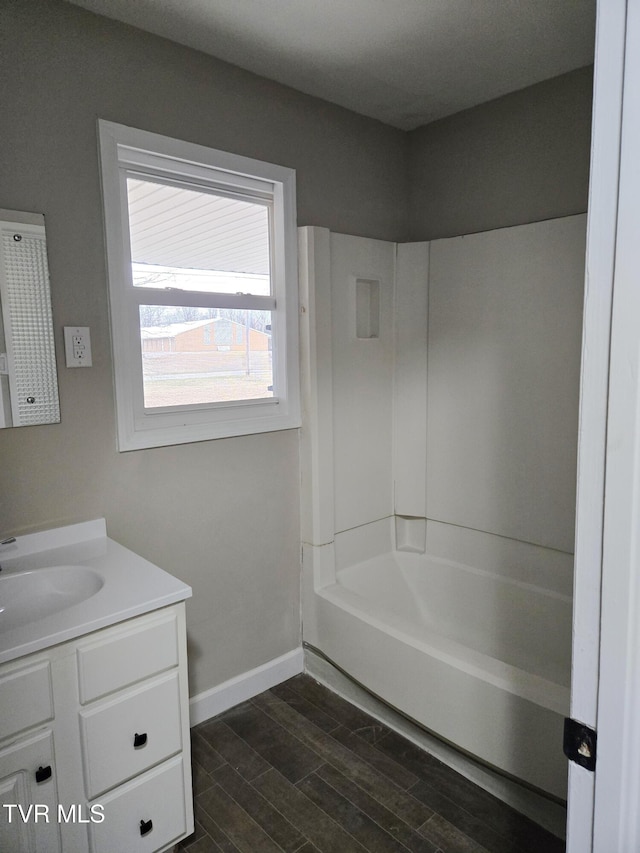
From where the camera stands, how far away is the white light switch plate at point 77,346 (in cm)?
189

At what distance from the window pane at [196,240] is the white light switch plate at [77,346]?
1.00 feet

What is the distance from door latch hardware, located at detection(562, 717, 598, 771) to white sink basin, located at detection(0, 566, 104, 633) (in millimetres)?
1290

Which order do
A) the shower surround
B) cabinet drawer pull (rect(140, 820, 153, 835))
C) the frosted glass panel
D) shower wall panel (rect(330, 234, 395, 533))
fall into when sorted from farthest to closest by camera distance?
shower wall panel (rect(330, 234, 395, 533)) < the shower surround < the frosted glass panel < cabinet drawer pull (rect(140, 820, 153, 835))

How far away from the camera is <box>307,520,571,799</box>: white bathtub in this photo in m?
1.81

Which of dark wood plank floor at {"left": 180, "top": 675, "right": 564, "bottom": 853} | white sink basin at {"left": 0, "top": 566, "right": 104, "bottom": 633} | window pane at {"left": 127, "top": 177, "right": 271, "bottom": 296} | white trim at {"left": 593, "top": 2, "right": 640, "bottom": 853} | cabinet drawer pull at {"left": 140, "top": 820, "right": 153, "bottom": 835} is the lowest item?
dark wood plank floor at {"left": 180, "top": 675, "right": 564, "bottom": 853}

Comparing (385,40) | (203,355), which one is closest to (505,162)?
(385,40)

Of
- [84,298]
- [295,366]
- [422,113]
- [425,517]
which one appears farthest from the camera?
[425,517]

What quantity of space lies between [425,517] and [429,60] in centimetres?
202

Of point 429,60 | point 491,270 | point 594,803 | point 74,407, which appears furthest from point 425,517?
point 594,803

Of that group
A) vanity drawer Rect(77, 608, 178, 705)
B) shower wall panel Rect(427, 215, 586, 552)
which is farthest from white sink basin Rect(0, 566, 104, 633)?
shower wall panel Rect(427, 215, 586, 552)

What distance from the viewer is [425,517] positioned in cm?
297

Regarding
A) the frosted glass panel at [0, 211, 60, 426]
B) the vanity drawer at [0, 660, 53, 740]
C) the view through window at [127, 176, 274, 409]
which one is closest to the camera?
the vanity drawer at [0, 660, 53, 740]

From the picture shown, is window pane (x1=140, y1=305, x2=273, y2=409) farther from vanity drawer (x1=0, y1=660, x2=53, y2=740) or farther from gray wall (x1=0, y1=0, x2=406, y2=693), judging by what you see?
vanity drawer (x1=0, y1=660, x2=53, y2=740)

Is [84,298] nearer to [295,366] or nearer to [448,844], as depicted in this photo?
[295,366]
